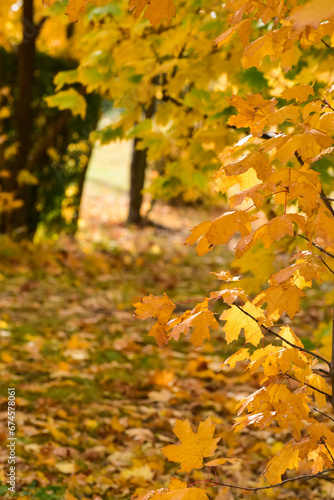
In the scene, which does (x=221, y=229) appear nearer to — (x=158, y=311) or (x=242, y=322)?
(x=158, y=311)

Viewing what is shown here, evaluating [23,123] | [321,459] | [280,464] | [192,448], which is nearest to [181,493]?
[192,448]

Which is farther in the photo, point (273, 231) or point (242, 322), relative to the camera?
point (242, 322)

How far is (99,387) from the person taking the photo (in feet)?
11.3

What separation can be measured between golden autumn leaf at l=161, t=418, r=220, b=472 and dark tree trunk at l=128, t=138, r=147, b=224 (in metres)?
8.49

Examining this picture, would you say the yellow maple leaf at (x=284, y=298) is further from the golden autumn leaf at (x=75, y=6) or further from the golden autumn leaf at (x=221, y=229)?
the golden autumn leaf at (x=75, y=6)

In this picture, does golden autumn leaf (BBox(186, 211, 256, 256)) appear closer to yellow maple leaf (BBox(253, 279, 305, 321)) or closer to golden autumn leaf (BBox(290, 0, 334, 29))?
yellow maple leaf (BBox(253, 279, 305, 321))

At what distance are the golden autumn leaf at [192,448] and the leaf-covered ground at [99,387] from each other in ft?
2.96

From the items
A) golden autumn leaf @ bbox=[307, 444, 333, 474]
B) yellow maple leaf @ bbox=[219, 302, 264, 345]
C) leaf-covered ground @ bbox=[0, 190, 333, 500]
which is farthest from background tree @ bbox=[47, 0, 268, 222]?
golden autumn leaf @ bbox=[307, 444, 333, 474]

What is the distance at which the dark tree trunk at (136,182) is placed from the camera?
9.79 m

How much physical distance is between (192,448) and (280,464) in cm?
28

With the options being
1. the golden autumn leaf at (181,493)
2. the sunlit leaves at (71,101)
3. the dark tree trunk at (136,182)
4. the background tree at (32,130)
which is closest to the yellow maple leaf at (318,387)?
the golden autumn leaf at (181,493)

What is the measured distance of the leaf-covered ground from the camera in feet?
8.16

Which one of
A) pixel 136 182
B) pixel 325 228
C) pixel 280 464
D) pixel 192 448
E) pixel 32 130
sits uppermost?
pixel 325 228

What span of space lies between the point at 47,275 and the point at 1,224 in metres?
1.28
